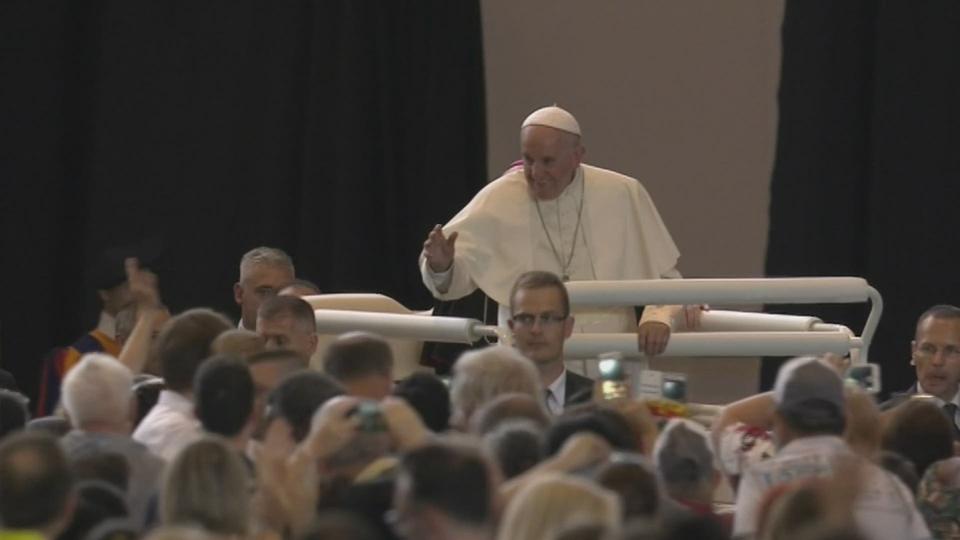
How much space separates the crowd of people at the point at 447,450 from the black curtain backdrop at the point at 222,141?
→ 4561mm

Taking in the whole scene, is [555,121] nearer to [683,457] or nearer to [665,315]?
[665,315]

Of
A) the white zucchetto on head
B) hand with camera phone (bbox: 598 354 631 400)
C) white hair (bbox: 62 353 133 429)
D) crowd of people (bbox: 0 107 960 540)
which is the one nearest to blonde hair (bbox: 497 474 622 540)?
crowd of people (bbox: 0 107 960 540)

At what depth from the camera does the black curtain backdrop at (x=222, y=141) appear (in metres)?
14.2

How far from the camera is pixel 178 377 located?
7.79m

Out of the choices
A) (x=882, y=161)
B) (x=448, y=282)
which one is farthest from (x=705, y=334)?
(x=882, y=161)

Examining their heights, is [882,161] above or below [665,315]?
above

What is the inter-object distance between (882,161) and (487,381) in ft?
19.5

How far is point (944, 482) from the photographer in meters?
7.38

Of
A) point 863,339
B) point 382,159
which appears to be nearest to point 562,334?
point 863,339

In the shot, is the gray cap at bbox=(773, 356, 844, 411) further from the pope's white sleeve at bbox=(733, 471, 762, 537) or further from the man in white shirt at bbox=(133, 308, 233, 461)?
the man in white shirt at bbox=(133, 308, 233, 461)

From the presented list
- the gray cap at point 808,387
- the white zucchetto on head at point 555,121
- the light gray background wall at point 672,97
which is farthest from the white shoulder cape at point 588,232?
the light gray background wall at point 672,97

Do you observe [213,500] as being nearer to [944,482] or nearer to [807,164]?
[944,482]

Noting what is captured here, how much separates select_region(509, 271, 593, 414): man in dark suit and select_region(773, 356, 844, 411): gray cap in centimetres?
172

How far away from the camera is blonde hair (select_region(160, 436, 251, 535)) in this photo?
235 inches
